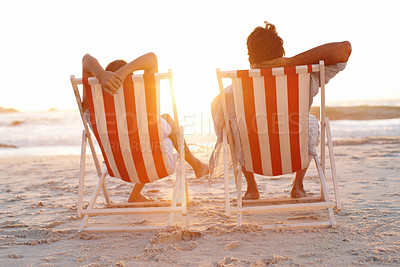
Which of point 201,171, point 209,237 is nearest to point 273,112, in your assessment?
point 209,237

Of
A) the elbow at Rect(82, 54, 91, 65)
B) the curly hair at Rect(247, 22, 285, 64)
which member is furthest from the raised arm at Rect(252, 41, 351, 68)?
the elbow at Rect(82, 54, 91, 65)

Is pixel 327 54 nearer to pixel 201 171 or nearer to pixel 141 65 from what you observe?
pixel 141 65

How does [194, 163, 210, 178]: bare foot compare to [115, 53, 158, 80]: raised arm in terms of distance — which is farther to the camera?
[194, 163, 210, 178]: bare foot

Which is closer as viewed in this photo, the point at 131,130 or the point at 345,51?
the point at 345,51

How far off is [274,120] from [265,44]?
57cm

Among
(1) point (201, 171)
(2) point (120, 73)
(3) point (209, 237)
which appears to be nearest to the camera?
(3) point (209, 237)

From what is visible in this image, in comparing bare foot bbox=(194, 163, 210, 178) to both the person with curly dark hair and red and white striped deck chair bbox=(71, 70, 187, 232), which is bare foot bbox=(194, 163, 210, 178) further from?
red and white striped deck chair bbox=(71, 70, 187, 232)

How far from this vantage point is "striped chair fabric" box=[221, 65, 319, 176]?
8.15 ft

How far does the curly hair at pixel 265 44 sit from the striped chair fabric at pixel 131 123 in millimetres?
737

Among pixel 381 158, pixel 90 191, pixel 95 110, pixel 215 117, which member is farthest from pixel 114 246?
pixel 381 158

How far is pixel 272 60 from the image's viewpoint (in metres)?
2.73

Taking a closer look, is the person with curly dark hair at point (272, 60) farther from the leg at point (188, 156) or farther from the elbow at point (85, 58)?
the elbow at point (85, 58)

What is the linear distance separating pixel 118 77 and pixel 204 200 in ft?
4.93

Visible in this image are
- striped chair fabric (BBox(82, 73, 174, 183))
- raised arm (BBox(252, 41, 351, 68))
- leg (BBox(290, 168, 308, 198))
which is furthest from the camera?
leg (BBox(290, 168, 308, 198))
